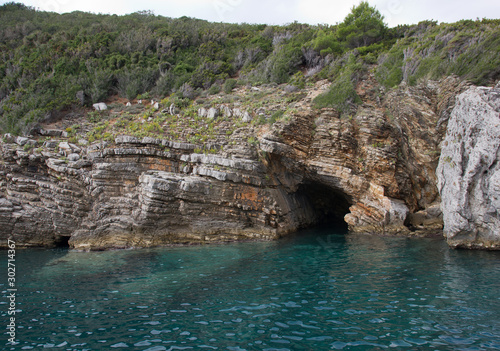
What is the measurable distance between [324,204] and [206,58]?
1876 centimetres

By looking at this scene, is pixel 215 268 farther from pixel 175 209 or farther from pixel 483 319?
pixel 483 319

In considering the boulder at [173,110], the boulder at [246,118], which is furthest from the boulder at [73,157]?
the boulder at [246,118]

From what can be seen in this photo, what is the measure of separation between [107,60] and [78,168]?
17.0 m

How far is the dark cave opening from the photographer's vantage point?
18434 mm

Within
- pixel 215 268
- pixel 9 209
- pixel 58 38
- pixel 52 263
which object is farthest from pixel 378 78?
pixel 58 38

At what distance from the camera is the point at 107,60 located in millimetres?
31328

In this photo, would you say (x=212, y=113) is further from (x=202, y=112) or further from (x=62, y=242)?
(x=62, y=242)

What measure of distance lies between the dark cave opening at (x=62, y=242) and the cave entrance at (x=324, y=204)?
15.0m

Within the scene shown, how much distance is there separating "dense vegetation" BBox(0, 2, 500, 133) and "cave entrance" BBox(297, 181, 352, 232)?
6208 mm

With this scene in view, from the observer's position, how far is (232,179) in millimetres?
18281

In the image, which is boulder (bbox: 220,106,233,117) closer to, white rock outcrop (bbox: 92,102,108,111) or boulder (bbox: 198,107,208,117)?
boulder (bbox: 198,107,208,117)

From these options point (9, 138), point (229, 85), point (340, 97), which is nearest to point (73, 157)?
point (9, 138)

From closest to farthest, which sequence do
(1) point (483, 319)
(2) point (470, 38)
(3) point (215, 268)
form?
(1) point (483, 319)
(3) point (215, 268)
(2) point (470, 38)

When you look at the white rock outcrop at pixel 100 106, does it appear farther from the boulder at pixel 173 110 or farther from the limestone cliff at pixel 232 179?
the boulder at pixel 173 110
